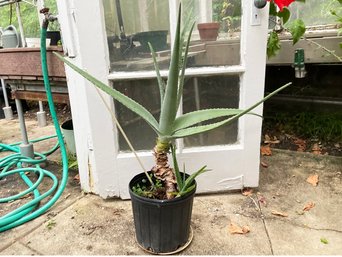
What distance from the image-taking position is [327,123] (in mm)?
2416

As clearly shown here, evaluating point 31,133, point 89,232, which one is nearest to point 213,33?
point 89,232

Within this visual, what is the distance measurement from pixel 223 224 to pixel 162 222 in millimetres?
399

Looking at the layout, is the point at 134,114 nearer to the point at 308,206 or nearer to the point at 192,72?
the point at 192,72

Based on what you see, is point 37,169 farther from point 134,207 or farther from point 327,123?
point 327,123

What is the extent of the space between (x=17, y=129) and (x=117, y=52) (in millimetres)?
2090

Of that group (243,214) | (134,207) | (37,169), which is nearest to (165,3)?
(134,207)

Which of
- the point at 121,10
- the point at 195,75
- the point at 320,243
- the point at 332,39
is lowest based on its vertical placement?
the point at 320,243

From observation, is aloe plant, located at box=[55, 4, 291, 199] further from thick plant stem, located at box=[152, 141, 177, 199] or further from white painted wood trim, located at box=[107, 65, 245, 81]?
white painted wood trim, located at box=[107, 65, 245, 81]

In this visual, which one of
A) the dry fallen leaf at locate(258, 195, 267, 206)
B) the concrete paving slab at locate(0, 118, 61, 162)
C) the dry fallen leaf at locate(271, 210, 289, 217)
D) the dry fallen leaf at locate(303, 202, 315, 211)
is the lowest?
the dry fallen leaf at locate(303, 202, 315, 211)

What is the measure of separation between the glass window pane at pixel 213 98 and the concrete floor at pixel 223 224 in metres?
0.34

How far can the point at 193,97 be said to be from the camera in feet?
5.20

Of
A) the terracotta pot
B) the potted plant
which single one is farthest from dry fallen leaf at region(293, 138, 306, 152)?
the potted plant

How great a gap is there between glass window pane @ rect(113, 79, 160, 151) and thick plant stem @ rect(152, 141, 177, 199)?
0.37 meters

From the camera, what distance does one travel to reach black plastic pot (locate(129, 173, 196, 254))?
1181 millimetres
